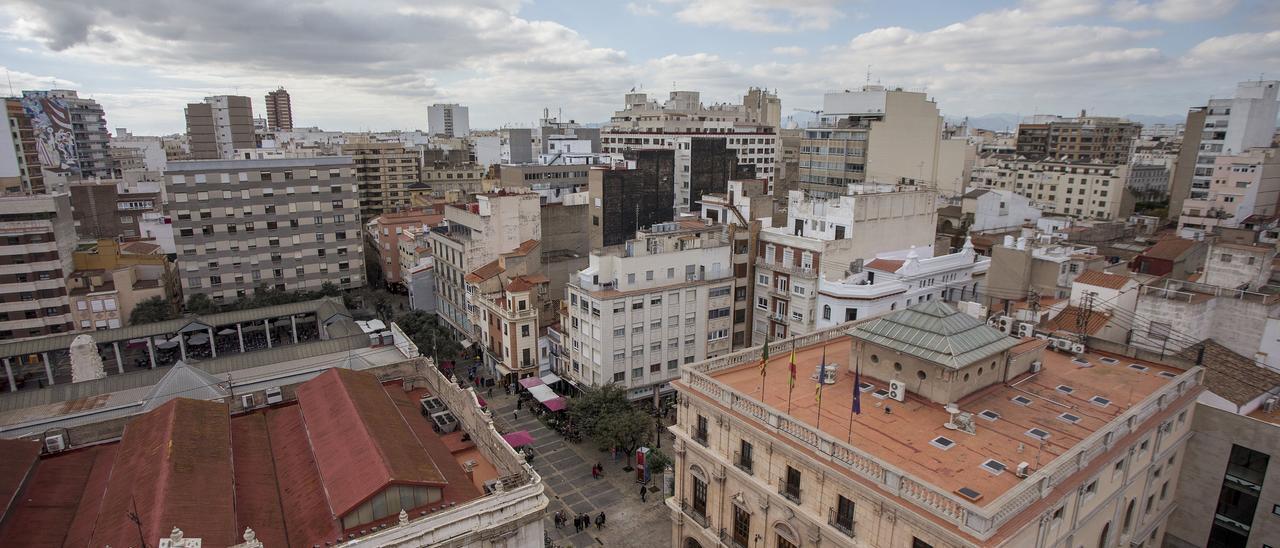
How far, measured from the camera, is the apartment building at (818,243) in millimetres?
59750

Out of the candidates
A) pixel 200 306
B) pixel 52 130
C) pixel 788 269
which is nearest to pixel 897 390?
pixel 788 269

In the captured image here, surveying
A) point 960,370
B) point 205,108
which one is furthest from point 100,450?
point 205,108

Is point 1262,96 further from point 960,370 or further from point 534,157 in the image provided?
point 534,157

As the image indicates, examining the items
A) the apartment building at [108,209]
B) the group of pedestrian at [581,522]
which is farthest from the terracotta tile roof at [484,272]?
the apartment building at [108,209]

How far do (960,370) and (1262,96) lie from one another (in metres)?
122

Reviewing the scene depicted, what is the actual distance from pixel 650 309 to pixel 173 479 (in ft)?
129

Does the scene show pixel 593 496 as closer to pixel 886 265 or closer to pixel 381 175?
pixel 886 265

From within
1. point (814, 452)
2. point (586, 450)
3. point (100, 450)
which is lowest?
point (586, 450)

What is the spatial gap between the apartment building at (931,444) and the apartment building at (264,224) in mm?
76565

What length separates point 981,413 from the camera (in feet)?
108

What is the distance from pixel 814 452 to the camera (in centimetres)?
2928

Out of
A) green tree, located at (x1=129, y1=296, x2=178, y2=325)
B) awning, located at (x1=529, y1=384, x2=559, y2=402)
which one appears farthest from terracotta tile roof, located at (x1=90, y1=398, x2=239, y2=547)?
green tree, located at (x1=129, y1=296, x2=178, y2=325)

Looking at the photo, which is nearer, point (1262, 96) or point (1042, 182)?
point (1262, 96)

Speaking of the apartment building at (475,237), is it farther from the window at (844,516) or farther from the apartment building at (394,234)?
the window at (844,516)
